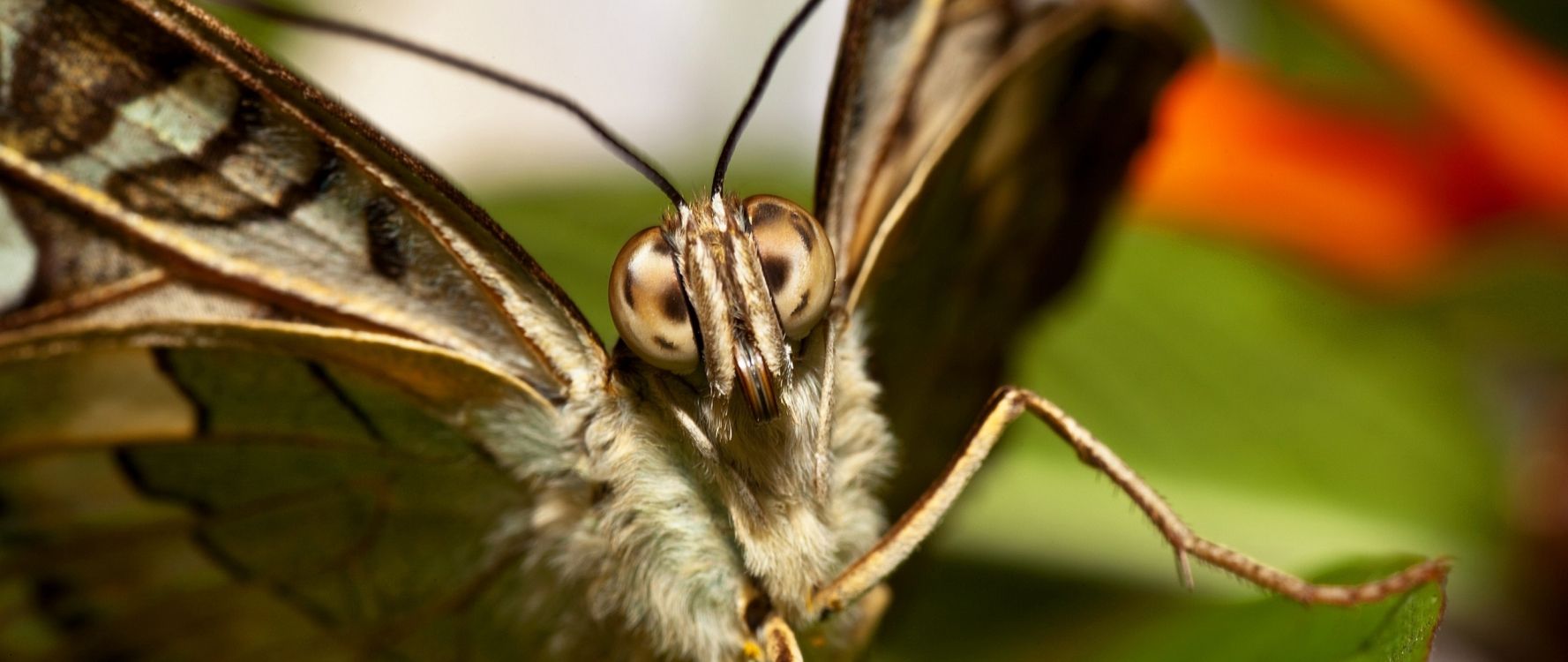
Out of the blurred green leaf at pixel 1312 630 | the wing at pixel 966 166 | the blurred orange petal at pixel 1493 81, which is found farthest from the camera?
the blurred orange petal at pixel 1493 81

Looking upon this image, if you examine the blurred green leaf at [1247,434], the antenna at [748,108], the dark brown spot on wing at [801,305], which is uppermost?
the antenna at [748,108]

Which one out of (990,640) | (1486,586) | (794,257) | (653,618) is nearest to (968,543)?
(990,640)

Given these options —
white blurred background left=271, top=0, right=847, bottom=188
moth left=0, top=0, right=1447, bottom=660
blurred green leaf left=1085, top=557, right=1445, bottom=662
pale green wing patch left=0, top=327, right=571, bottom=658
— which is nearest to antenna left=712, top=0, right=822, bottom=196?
moth left=0, top=0, right=1447, bottom=660

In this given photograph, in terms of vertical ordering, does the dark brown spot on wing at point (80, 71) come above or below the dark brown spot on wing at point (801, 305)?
above

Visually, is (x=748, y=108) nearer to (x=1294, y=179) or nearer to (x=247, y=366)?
(x=247, y=366)

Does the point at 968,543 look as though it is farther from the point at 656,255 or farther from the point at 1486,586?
the point at 656,255

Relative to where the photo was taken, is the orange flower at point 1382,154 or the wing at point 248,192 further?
the orange flower at point 1382,154

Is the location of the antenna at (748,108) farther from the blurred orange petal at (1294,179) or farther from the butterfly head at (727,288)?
the blurred orange petal at (1294,179)

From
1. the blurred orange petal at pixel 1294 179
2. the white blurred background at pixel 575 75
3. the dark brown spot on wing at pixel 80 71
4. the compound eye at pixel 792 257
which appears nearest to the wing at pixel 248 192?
the dark brown spot on wing at pixel 80 71

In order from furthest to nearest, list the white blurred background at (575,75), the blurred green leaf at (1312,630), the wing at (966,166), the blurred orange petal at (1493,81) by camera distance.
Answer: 1. the white blurred background at (575,75)
2. the blurred orange petal at (1493,81)
3. the wing at (966,166)
4. the blurred green leaf at (1312,630)
